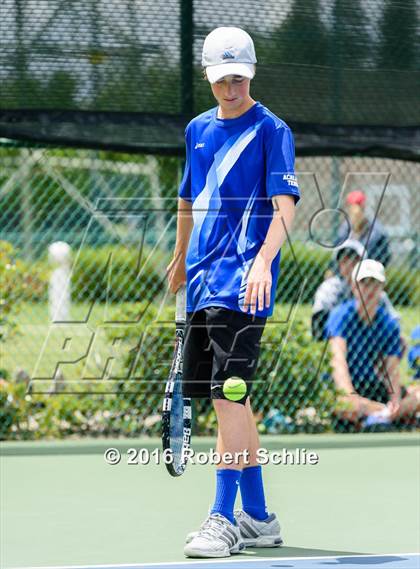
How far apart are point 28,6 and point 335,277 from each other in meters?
2.56

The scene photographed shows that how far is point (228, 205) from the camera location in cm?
482

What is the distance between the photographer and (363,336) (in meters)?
8.55

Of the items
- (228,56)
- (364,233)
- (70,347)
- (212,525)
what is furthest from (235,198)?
(70,347)

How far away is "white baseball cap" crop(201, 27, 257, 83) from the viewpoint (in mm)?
4805

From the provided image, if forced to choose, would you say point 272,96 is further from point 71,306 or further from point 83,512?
point 71,306

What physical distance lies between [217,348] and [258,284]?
0.31 meters

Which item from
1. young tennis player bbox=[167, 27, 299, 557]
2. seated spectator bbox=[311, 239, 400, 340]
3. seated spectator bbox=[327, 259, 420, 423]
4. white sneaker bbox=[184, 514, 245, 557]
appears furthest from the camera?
seated spectator bbox=[311, 239, 400, 340]

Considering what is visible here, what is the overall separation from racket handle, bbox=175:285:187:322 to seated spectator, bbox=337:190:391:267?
350cm

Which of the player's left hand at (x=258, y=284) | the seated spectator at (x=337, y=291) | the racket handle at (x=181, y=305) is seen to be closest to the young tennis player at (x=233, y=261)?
the player's left hand at (x=258, y=284)

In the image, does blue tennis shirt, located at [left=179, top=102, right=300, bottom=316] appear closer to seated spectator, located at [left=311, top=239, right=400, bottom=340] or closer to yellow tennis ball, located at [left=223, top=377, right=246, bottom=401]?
yellow tennis ball, located at [left=223, top=377, right=246, bottom=401]

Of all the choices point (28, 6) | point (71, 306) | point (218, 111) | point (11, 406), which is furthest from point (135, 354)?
point (71, 306)

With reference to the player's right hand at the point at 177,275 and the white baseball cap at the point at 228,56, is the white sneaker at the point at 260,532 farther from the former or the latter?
the white baseball cap at the point at 228,56

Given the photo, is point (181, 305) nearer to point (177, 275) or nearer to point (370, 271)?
point (177, 275)

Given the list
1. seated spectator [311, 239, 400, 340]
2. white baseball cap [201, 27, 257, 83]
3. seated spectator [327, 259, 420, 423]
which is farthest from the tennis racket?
seated spectator [311, 239, 400, 340]
